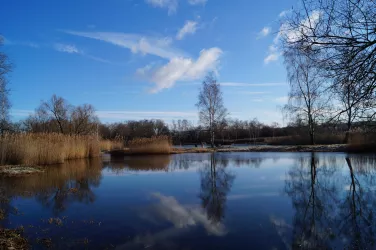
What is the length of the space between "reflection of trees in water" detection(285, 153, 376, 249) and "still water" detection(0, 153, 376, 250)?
14 mm

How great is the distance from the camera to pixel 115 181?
10.2 meters

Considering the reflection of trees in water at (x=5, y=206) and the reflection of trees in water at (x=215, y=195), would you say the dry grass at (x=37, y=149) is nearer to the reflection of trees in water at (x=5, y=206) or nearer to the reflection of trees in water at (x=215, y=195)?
the reflection of trees in water at (x=5, y=206)

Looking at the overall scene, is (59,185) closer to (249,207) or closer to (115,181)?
(115,181)

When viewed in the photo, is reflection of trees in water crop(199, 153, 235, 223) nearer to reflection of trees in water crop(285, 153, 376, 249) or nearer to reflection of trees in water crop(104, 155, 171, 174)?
reflection of trees in water crop(285, 153, 376, 249)

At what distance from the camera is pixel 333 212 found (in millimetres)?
5262

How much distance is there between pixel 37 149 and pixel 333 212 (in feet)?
52.6

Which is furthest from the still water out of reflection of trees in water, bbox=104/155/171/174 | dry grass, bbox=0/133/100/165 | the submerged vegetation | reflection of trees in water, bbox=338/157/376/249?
dry grass, bbox=0/133/100/165

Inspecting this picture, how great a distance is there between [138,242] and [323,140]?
97.9ft

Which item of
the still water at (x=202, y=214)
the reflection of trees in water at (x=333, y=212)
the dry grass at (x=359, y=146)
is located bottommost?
the still water at (x=202, y=214)

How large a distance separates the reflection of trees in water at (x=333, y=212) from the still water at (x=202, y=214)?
0.01 meters

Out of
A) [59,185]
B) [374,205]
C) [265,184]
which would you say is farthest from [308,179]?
[59,185]

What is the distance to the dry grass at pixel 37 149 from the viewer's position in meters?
14.9

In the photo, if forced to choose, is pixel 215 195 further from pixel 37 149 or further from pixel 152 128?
pixel 152 128

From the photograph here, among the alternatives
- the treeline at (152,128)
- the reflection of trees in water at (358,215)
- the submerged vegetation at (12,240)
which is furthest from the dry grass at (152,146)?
the submerged vegetation at (12,240)
